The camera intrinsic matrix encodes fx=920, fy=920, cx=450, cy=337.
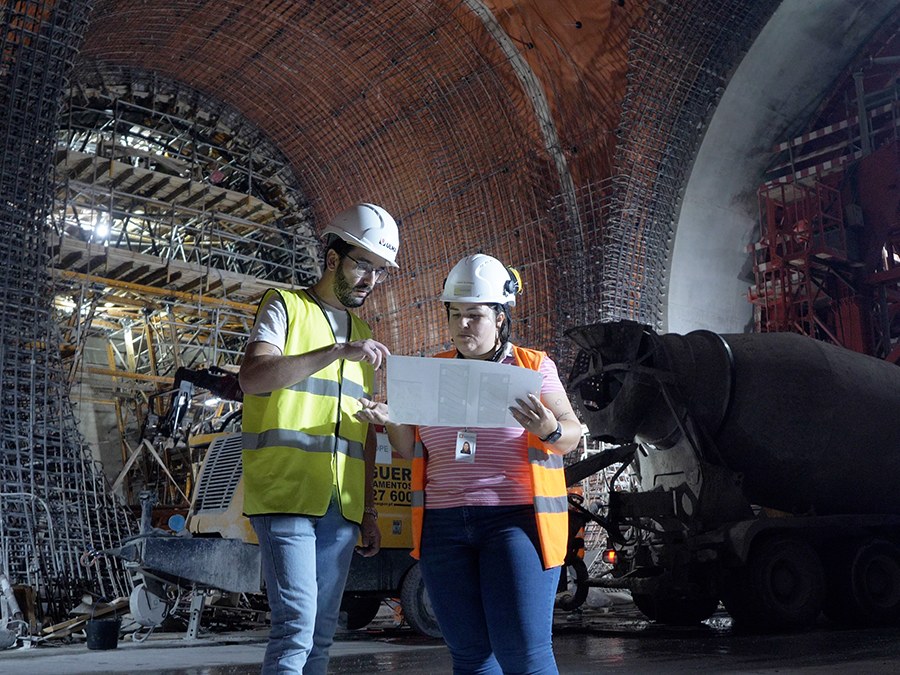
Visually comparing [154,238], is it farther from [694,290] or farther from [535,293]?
[694,290]

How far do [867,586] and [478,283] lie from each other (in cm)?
635

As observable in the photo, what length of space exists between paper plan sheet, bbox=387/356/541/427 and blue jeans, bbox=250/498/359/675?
0.43 m

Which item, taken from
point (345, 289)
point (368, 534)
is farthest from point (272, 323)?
point (368, 534)

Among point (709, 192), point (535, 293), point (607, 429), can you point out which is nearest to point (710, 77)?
point (709, 192)

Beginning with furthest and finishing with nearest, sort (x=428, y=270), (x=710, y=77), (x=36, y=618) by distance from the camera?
1. (x=428, y=270)
2. (x=710, y=77)
3. (x=36, y=618)

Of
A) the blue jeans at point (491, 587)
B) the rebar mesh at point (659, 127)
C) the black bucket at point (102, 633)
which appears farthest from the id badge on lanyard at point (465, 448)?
the rebar mesh at point (659, 127)

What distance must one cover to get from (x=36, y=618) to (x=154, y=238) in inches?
349

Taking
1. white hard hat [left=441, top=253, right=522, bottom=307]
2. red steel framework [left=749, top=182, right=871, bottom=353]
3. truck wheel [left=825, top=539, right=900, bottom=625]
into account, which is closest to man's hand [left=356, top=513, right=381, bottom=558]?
white hard hat [left=441, top=253, right=522, bottom=307]

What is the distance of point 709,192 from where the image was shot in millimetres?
13047

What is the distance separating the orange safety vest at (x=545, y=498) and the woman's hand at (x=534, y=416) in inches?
4.3

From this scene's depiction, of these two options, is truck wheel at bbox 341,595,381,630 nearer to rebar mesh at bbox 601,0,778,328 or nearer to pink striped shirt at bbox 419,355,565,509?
rebar mesh at bbox 601,0,778,328

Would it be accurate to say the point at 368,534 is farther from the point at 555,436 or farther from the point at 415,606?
the point at 415,606

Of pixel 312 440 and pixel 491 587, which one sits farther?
pixel 312 440

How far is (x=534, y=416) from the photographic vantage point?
2.29 m
